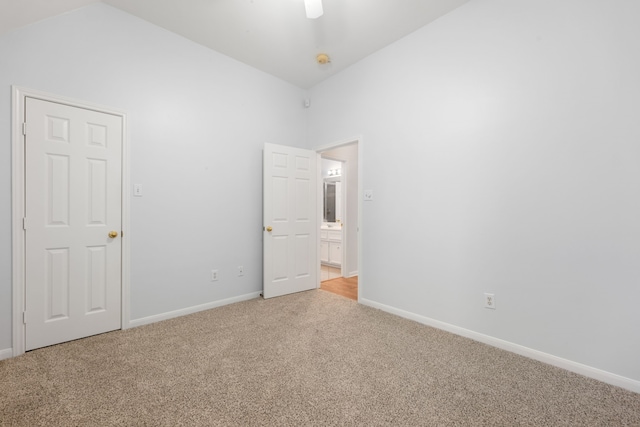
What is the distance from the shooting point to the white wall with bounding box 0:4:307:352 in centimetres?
216

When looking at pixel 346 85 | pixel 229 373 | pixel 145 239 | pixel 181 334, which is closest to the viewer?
pixel 229 373

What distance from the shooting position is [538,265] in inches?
81.0

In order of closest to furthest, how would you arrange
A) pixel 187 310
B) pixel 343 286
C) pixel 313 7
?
pixel 313 7, pixel 187 310, pixel 343 286

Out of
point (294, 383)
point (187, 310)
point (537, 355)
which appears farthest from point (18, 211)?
point (537, 355)

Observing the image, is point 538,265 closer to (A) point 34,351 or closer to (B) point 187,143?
(B) point 187,143

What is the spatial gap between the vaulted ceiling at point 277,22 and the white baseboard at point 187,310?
256cm

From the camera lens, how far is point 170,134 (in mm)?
2855

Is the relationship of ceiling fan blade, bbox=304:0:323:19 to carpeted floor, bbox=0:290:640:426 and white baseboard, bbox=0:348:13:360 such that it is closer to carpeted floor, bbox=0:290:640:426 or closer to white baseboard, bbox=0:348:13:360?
carpeted floor, bbox=0:290:640:426

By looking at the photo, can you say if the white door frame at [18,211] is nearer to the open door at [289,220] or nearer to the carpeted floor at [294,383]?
the carpeted floor at [294,383]

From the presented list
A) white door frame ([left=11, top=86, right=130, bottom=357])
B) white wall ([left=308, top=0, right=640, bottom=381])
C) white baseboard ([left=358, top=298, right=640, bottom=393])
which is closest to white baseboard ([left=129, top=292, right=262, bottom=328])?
white door frame ([left=11, top=86, right=130, bottom=357])

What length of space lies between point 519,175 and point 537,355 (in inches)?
54.1

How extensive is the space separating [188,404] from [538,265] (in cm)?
256

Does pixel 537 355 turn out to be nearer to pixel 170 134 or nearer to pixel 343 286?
pixel 343 286

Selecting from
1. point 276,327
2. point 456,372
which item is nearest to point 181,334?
point 276,327
